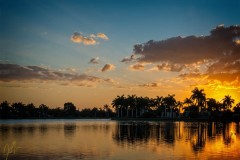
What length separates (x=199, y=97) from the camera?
187000mm

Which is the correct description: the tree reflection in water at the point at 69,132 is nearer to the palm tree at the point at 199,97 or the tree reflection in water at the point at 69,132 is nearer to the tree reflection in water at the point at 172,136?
the tree reflection in water at the point at 172,136

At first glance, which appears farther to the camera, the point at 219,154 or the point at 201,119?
the point at 201,119

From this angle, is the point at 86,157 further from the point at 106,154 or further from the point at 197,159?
the point at 197,159

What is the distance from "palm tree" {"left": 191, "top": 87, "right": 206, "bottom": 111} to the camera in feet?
613

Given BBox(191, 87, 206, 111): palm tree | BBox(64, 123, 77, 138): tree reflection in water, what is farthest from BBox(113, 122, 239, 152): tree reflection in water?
BBox(191, 87, 206, 111): palm tree

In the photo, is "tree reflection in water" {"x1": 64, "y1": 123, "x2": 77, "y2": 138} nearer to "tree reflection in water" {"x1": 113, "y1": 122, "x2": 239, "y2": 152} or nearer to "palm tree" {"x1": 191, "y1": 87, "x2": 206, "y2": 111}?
"tree reflection in water" {"x1": 113, "y1": 122, "x2": 239, "y2": 152}

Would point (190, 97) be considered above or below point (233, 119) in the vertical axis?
above

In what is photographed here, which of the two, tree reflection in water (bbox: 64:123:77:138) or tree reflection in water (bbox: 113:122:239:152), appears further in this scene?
tree reflection in water (bbox: 64:123:77:138)

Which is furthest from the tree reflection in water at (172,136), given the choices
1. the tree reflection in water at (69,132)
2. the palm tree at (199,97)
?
the palm tree at (199,97)

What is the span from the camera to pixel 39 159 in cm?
3319

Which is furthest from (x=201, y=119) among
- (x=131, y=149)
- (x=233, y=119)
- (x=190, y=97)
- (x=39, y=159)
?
(x=39, y=159)

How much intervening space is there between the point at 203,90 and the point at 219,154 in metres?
156

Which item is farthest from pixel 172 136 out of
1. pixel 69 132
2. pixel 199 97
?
pixel 199 97

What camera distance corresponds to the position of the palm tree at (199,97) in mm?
186750
